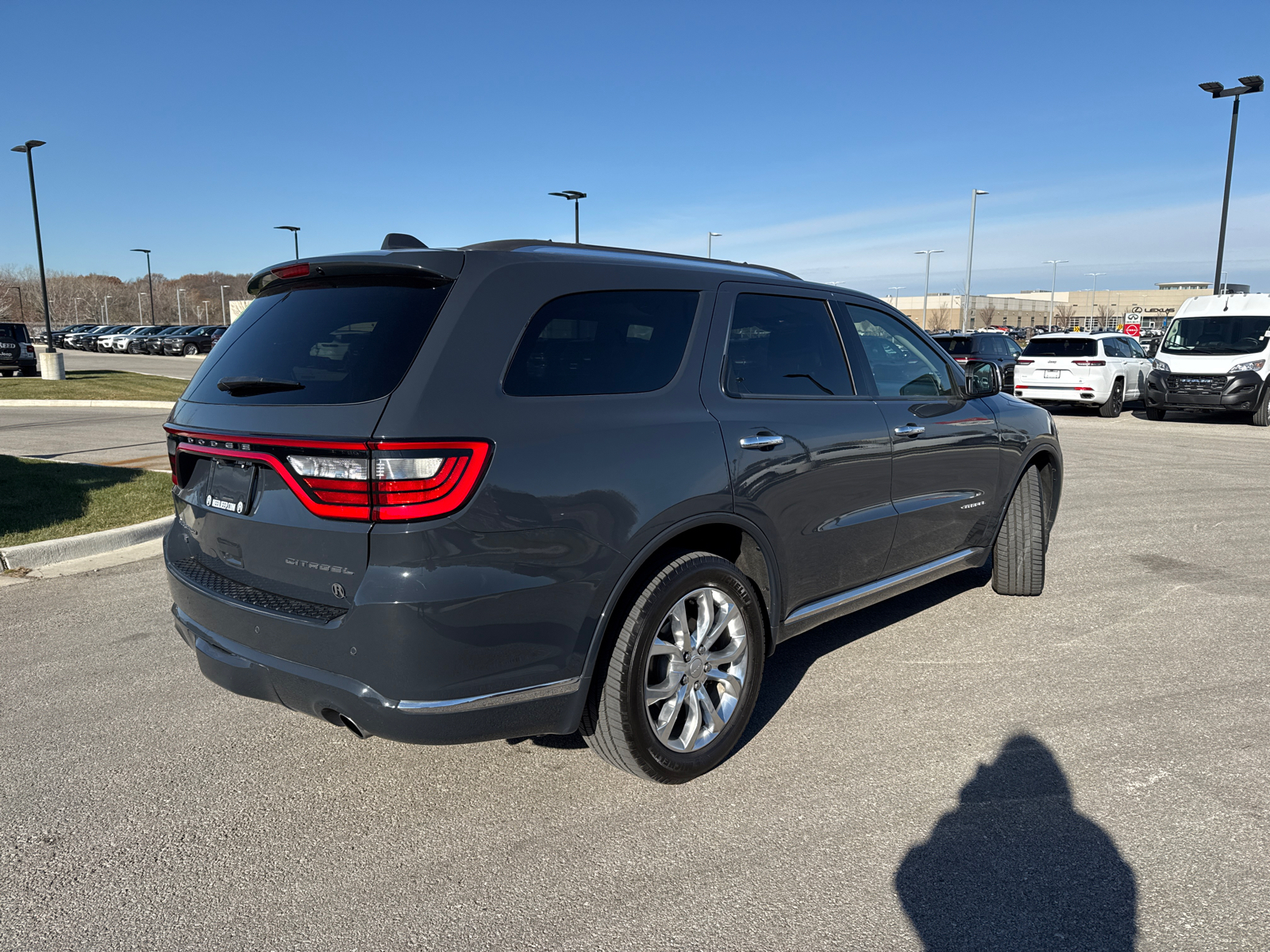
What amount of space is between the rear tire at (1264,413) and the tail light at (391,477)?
19.1m

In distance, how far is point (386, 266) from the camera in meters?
2.94

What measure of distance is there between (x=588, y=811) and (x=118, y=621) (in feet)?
11.2

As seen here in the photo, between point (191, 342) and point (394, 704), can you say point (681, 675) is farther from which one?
point (191, 342)

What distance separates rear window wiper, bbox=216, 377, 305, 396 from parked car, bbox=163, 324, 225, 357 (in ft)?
170

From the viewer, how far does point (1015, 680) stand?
4344mm

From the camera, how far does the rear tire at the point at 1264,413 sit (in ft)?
56.6

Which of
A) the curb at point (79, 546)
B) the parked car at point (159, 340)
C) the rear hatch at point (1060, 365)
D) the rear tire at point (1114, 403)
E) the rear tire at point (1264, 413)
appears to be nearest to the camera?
the curb at point (79, 546)

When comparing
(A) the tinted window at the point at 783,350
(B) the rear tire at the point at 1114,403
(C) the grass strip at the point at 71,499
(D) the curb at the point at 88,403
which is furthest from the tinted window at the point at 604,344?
(D) the curb at the point at 88,403

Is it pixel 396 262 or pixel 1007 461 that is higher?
pixel 396 262

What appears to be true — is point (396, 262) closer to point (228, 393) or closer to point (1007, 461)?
point (228, 393)

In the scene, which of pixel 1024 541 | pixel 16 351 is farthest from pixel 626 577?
pixel 16 351

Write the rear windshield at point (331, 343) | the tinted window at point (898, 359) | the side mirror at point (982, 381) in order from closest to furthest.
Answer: the rear windshield at point (331, 343) → the tinted window at point (898, 359) → the side mirror at point (982, 381)

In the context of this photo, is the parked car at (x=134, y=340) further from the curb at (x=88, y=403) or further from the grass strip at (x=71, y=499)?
the grass strip at (x=71, y=499)

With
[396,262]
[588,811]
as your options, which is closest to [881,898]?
[588,811]
